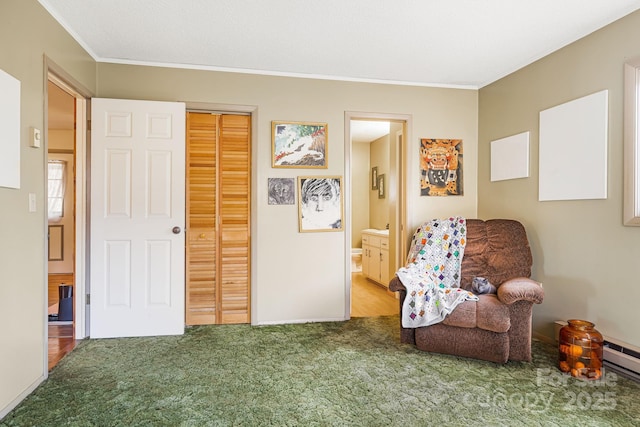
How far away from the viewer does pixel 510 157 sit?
3.57m

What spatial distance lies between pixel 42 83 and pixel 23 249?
3.60 feet

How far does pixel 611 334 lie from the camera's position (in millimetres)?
2637

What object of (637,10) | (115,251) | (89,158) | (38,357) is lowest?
(38,357)

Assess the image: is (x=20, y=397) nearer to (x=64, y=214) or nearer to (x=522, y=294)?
(x=522, y=294)

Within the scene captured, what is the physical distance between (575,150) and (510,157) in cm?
71

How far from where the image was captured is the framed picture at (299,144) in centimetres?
364

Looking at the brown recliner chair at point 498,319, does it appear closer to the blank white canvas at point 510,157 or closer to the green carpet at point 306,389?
the green carpet at point 306,389

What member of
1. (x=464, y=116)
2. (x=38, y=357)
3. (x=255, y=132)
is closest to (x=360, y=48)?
(x=255, y=132)

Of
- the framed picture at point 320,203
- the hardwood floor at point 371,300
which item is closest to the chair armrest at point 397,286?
the framed picture at point 320,203

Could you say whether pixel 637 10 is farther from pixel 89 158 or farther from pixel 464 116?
pixel 89 158

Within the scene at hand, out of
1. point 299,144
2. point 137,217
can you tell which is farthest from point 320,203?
point 137,217

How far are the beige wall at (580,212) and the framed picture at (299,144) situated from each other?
5.97 ft

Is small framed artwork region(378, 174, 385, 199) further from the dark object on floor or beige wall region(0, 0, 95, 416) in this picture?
beige wall region(0, 0, 95, 416)

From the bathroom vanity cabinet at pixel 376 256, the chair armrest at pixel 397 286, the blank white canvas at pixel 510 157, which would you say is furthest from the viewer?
the bathroom vanity cabinet at pixel 376 256
